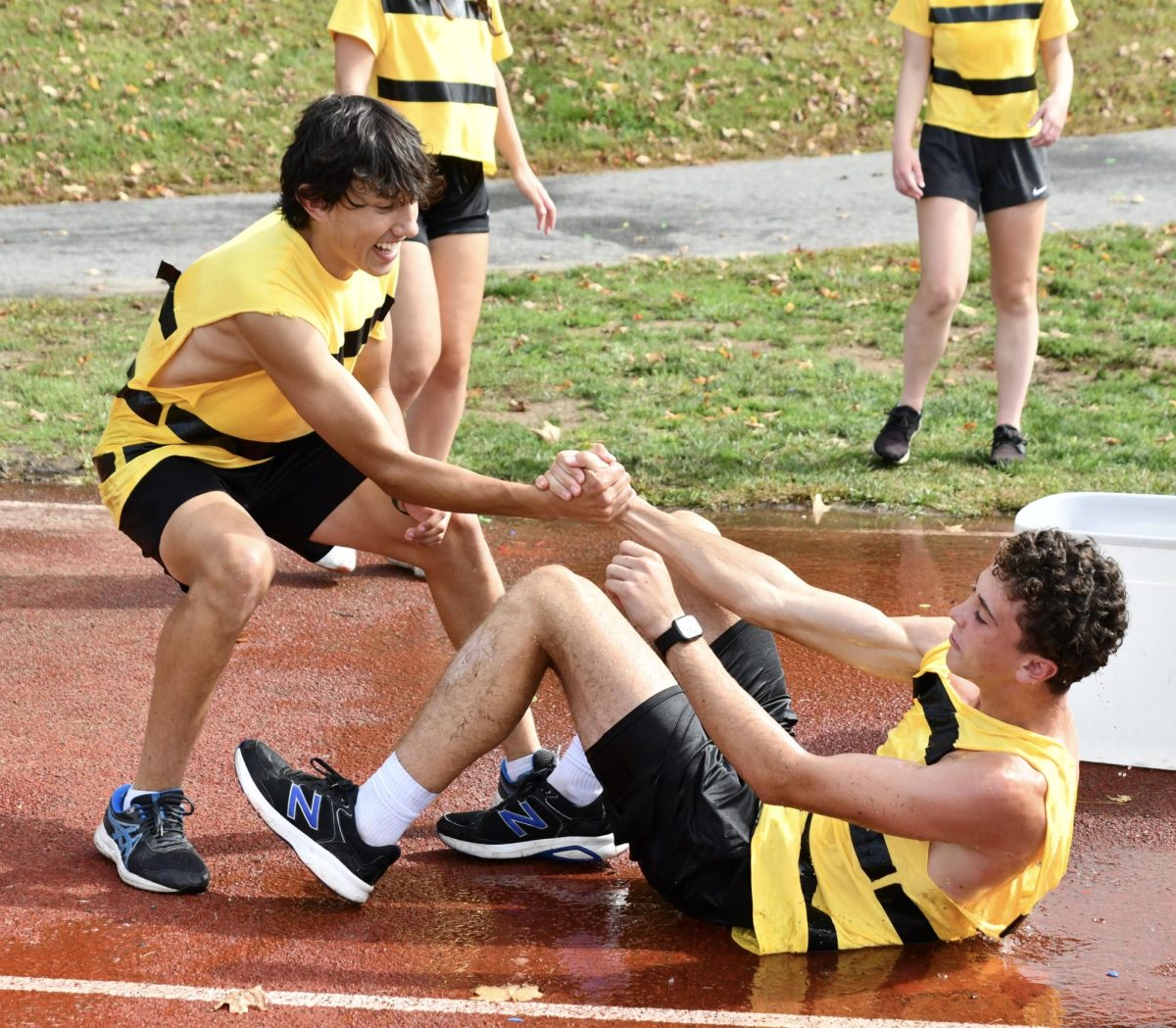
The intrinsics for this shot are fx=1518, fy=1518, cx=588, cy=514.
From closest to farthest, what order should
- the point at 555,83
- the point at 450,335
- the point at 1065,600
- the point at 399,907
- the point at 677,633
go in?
the point at 1065,600, the point at 677,633, the point at 399,907, the point at 450,335, the point at 555,83

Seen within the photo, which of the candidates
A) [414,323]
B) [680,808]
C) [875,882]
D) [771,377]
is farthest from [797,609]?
[771,377]

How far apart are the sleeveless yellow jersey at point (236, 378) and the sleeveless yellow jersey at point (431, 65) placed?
55.9 inches

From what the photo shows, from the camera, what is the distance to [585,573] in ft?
20.0

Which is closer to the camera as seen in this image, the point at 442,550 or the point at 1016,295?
the point at 442,550

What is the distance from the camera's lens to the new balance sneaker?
3.93m

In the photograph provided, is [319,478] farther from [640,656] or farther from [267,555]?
[640,656]

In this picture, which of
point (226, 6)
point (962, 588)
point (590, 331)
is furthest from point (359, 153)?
point (226, 6)

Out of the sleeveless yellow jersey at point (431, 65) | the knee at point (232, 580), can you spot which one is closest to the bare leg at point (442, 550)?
the knee at point (232, 580)

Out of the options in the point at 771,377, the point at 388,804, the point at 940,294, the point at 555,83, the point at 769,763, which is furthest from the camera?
the point at 555,83

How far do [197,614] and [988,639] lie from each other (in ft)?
6.18

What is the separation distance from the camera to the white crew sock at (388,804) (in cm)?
360

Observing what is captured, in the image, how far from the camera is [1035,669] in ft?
10.2

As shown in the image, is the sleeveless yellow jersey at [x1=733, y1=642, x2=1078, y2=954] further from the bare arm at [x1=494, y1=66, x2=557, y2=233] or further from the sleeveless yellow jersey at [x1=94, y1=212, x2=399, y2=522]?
the bare arm at [x1=494, y1=66, x2=557, y2=233]

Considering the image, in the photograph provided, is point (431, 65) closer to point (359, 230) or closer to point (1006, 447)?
point (359, 230)
